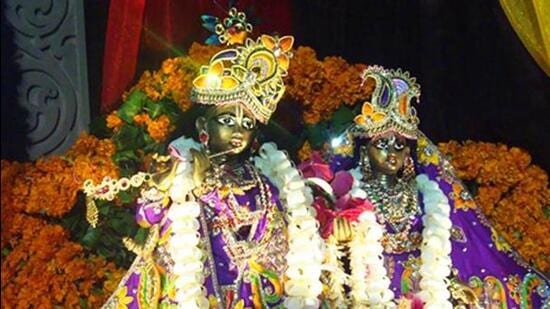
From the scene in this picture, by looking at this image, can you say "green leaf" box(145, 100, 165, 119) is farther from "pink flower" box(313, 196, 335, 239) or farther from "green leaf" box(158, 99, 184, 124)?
"pink flower" box(313, 196, 335, 239)

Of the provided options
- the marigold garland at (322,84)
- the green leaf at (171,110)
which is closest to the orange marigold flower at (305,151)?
the marigold garland at (322,84)

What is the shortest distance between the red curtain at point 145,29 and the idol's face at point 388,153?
2.77ft

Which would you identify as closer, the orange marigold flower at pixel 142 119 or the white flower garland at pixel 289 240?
the white flower garland at pixel 289 240

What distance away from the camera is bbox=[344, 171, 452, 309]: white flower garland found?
4340 millimetres

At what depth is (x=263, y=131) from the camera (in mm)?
4758

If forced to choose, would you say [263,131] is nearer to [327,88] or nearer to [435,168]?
[327,88]

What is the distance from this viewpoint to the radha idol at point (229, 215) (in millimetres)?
3945

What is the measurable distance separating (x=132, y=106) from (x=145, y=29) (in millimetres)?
577

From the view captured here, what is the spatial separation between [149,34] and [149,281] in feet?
4.59

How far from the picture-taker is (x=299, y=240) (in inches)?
161

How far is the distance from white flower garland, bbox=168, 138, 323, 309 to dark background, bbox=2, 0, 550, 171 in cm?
139

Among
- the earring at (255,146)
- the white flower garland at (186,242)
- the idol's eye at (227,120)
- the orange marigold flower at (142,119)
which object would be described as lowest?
the white flower garland at (186,242)

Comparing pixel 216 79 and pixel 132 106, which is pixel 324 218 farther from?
pixel 132 106

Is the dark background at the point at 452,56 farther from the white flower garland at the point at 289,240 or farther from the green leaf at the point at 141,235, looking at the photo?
the green leaf at the point at 141,235
